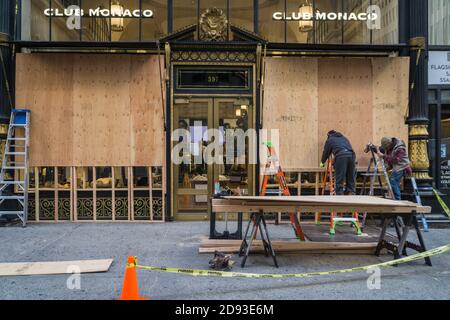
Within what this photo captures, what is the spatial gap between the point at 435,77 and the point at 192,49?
5963 millimetres

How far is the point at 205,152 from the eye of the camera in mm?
9828

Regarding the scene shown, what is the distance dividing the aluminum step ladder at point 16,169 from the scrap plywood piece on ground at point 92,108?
0.80 ft

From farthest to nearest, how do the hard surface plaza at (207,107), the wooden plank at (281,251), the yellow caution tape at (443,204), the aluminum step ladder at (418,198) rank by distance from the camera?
the hard surface plaza at (207,107), the aluminum step ladder at (418,198), the yellow caution tape at (443,204), the wooden plank at (281,251)

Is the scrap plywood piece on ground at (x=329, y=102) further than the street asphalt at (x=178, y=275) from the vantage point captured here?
Yes

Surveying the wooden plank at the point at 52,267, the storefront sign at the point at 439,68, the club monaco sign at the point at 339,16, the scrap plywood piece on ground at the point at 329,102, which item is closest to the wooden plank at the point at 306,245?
the wooden plank at the point at 52,267

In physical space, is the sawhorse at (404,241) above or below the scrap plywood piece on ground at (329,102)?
below

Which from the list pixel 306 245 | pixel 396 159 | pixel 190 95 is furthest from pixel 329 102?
pixel 306 245

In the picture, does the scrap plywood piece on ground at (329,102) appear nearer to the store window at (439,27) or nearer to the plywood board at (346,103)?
the plywood board at (346,103)

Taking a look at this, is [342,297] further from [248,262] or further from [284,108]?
[284,108]

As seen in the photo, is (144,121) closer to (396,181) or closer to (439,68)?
(396,181)

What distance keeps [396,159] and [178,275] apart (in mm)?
5903

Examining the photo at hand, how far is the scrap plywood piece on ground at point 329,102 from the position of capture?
32.2ft
